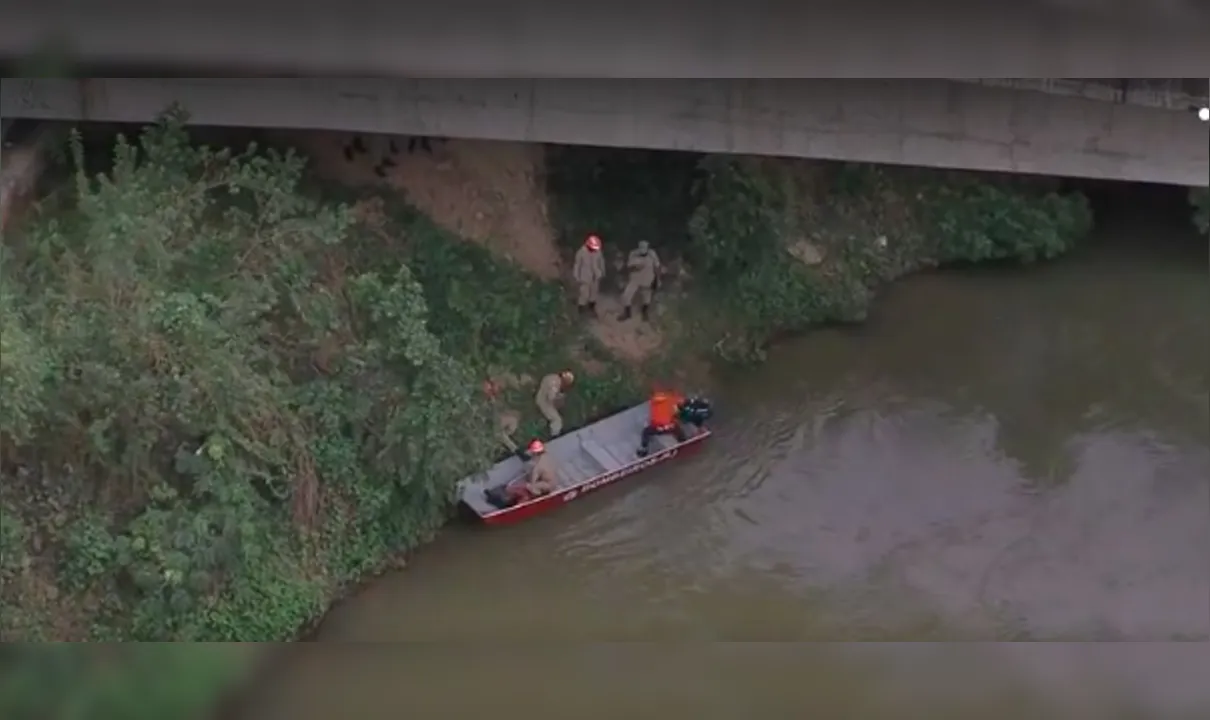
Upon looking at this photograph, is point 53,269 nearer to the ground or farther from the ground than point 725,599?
farther from the ground

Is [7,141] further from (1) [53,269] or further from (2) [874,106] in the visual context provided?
(2) [874,106]

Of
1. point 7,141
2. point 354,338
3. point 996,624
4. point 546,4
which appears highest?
point 546,4

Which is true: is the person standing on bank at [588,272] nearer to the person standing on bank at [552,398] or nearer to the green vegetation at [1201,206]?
the person standing on bank at [552,398]

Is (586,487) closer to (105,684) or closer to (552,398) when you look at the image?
(552,398)

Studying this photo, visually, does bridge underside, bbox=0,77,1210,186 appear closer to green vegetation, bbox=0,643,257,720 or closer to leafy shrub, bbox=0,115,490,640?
leafy shrub, bbox=0,115,490,640

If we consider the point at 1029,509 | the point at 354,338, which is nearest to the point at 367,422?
the point at 354,338

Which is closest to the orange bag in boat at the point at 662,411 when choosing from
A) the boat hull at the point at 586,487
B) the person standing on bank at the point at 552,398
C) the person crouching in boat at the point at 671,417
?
the person crouching in boat at the point at 671,417

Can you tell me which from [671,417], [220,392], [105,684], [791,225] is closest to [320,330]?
[220,392]

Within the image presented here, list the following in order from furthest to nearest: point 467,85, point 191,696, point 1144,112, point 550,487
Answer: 1. point 1144,112
2. point 467,85
3. point 550,487
4. point 191,696
